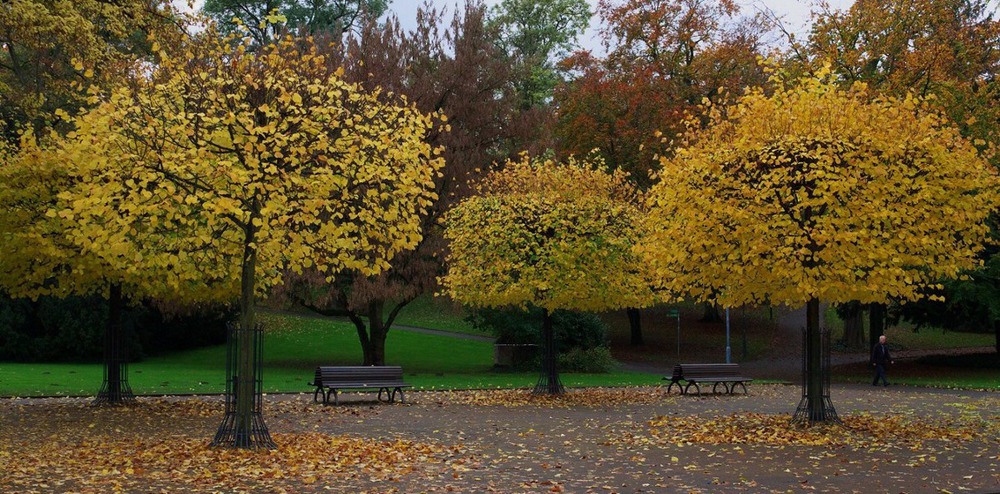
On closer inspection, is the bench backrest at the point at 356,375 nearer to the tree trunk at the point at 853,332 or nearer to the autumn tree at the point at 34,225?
the autumn tree at the point at 34,225

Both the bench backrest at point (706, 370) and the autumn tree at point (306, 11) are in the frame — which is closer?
the bench backrest at point (706, 370)

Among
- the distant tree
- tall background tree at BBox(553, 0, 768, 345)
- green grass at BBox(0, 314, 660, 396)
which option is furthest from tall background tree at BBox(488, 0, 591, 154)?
green grass at BBox(0, 314, 660, 396)

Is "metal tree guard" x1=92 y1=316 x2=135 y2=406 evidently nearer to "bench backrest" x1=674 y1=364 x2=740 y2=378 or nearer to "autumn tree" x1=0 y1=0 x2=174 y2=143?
"autumn tree" x1=0 y1=0 x2=174 y2=143

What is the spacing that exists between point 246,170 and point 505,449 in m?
5.22

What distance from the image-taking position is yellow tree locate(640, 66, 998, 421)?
15.1m

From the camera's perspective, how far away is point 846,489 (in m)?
10.5

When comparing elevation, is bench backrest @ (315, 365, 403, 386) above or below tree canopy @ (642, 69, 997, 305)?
below

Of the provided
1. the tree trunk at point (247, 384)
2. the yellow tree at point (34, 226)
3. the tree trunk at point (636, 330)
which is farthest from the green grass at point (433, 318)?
the tree trunk at point (247, 384)

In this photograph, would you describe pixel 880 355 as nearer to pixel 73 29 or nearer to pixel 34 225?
pixel 34 225

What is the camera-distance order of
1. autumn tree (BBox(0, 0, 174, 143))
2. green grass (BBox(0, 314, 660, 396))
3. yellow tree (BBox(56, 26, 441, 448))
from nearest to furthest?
yellow tree (BBox(56, 26, 441, 448)) < autumn tree (BBox(0, 0, 174, 143)) < green grass (BBox(0, 314, 660, 396))

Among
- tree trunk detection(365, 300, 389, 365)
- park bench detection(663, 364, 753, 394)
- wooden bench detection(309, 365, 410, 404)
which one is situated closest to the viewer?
wooden bench detection(309, 365, 410, 404)

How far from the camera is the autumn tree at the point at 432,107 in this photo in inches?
1170

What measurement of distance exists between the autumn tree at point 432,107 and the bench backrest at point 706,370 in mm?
8016

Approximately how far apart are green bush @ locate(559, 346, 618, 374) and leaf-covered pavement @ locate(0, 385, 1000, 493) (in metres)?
12.3
